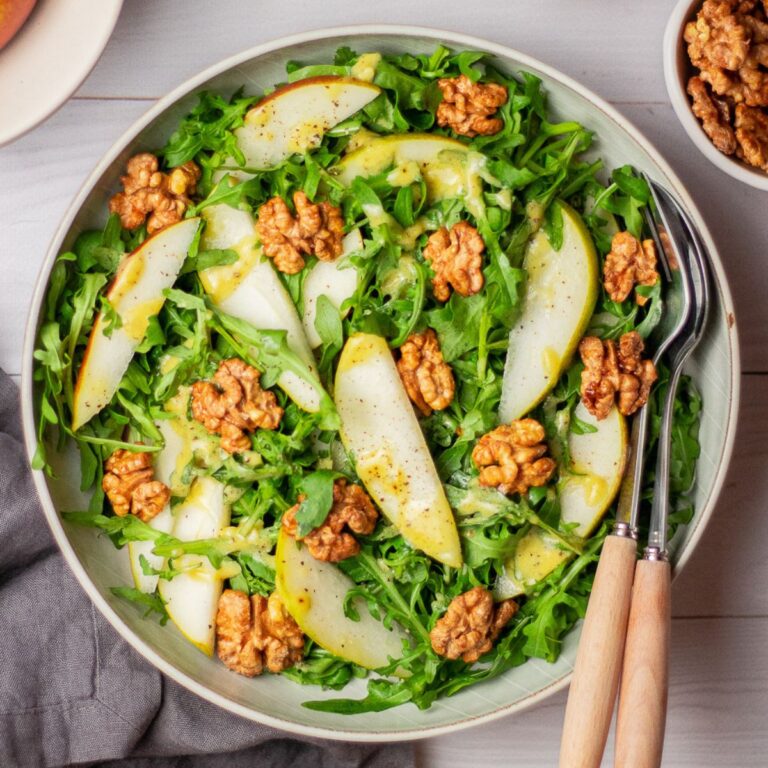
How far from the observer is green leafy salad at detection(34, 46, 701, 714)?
194 cm

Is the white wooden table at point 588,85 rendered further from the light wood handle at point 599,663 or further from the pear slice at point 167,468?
the light wood handle at point 599,663

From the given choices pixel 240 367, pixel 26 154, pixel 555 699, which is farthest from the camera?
pixel 555 699

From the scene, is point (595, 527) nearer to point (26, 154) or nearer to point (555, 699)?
point (555, 699)

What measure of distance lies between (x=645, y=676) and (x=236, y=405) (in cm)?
93

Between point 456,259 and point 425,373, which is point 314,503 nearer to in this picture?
point 425,373

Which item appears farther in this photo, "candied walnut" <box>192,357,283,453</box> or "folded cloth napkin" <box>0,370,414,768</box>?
"folded cloth napkin" <box>0,370,414,768</box>

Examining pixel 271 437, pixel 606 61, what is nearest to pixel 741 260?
pixel 606 61

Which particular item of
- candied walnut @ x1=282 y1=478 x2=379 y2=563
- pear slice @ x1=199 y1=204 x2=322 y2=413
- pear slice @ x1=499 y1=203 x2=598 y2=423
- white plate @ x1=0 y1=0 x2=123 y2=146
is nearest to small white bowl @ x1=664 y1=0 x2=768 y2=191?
pear slice @ x1=499 y1=203 x2=598 y2=423

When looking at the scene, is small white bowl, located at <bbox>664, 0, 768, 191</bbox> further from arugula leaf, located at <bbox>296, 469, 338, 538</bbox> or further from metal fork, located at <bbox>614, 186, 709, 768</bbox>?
arugula leaf, located at <bbox>296, 469, 338, 538</bbox>

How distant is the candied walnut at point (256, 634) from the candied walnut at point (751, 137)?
135cm

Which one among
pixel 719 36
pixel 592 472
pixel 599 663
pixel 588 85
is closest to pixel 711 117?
pixel 719 36

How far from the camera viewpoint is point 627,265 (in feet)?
6.44

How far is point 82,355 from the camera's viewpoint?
2.00 metres

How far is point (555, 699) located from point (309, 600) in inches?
28.1
